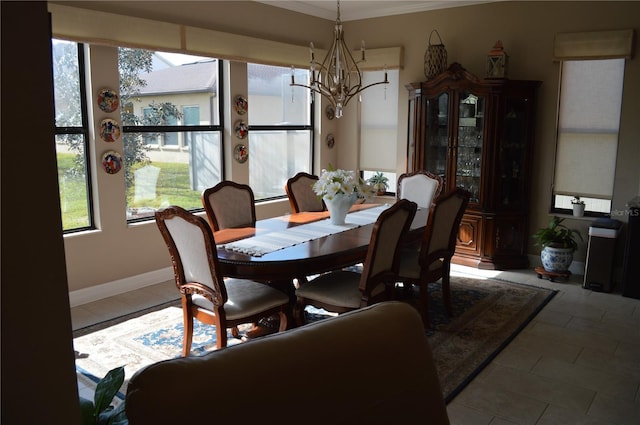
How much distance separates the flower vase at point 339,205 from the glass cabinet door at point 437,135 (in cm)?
196

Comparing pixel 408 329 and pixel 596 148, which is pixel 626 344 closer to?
pixel 596 148

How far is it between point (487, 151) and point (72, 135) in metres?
3.71

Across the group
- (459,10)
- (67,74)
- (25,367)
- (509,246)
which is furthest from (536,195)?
(25,367)

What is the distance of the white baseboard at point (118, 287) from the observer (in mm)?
4273

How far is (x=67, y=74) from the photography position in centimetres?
411

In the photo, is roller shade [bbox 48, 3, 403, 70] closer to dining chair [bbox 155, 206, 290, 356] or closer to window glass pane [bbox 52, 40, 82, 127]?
window glass pane [bbox 52, 40, 82, 127]

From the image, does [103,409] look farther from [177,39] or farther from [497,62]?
[497,62]

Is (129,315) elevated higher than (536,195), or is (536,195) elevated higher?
(536,195)

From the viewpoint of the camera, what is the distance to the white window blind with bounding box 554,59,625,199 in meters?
4.89

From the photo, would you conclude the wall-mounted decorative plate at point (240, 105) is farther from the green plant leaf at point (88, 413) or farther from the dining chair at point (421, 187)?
the green plant leaf at point (88, 413)

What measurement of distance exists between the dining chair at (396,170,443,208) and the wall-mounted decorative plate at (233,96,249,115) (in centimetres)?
173

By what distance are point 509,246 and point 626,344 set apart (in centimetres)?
185

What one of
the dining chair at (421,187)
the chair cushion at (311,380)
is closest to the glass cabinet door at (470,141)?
the dining chair at (421,187)

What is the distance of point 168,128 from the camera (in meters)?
4.88
